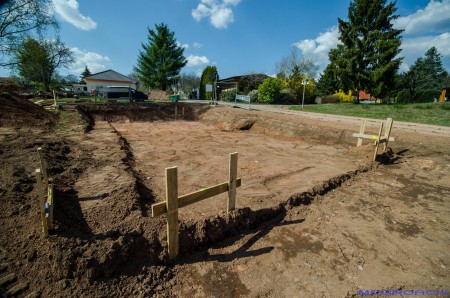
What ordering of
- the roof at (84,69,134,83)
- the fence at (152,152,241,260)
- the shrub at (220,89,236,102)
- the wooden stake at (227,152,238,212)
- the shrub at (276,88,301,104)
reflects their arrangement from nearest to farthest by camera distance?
Result: the fence at (152,152,241,260), the wooden stake at (227,152,238,212), the shrub at (220,89,236,102), the shrub at (276,88,301,104), the roof at (84,69,134,83)

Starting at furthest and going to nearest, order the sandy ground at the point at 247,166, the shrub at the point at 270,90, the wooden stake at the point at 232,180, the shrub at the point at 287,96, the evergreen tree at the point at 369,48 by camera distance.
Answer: the shrub at the point at 287,96 < the shrub at the point at 270,90 < the evergreen tree at the point at 369,48 < the sandy ground at the point at 247,166 < the wooden stake at the point at 232,180

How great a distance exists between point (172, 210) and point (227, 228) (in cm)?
113

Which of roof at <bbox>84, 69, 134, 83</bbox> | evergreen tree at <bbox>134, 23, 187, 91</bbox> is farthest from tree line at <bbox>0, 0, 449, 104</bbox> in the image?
roof at <bbox>84, 69, 134, 83</bbox>

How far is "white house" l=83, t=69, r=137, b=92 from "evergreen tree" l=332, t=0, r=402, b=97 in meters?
43.1

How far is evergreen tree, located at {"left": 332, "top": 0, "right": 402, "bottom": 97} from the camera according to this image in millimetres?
22156

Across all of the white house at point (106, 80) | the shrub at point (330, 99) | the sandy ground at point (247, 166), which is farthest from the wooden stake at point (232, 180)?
the white house at point (106, 80)

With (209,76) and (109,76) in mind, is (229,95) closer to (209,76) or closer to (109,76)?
(209,76)

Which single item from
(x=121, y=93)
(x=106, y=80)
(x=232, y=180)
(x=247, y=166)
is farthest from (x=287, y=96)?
(x=106, y=80)

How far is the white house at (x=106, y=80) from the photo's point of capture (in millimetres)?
47906

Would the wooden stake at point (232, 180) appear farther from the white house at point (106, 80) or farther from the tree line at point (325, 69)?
the white house at point (106, 80)

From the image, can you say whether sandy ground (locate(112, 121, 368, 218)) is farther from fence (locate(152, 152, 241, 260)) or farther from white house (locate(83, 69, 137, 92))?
white house (locate(83, 69, 137, 92))

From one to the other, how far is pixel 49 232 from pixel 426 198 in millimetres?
6992

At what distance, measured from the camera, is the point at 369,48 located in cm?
2320

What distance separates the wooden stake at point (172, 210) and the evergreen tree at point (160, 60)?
1583 inches
